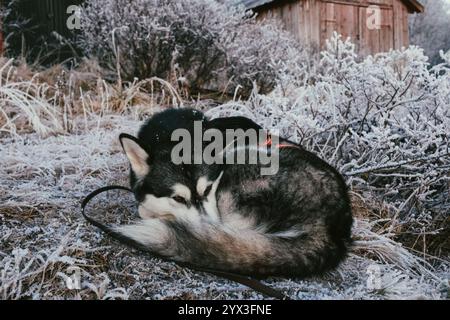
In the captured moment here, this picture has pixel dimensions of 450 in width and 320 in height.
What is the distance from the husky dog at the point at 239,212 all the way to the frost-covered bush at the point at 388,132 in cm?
51

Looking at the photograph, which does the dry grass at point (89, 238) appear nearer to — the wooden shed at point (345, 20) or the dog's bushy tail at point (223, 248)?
the dog's bushy tail at point (223, 248)

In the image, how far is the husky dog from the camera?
170 centimetres

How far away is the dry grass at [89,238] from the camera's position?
1.71 metres

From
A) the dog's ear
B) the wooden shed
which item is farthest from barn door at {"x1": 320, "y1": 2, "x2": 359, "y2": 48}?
the dog's ear

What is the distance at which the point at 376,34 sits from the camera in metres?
4.71

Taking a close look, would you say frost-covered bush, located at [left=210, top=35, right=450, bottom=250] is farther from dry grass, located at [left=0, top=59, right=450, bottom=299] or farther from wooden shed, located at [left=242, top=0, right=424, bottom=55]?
wooden shed, located at [left=242, top=0, right=424, bottom=55]

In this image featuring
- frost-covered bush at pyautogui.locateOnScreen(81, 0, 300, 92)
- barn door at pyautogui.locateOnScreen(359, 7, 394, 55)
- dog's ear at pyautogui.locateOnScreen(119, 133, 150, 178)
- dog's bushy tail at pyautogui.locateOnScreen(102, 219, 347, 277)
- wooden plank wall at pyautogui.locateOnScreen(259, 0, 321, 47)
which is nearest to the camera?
dog's bushy tail at pyautogui.locateOnScreen(102, 219, 347, 277)

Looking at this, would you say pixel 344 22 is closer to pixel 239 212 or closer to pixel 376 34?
pixel 376 34

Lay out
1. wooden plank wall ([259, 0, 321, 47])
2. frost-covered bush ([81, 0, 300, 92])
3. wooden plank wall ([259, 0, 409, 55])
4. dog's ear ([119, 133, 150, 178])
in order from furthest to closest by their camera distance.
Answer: wooden plank wall ([259, 0, 321, 47]), wooden plank wall ([259, 0, 409, 55]), frost-covered bush ([81, 0, 300, 92]), dog's ear ([119, 133, 150, 178])

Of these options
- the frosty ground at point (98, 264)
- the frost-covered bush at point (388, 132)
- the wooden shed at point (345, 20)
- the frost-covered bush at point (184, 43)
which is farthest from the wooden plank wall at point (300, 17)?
the frosty ground at point (98, 264)

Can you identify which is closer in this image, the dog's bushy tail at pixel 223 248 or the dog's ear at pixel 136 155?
the dog's bushy tail at pixel 223 248

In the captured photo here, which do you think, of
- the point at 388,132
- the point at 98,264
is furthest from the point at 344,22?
the point at 98,264

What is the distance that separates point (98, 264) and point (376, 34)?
371cm

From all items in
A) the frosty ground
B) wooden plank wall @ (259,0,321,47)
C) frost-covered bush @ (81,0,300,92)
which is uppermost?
wooden plank wall @ (259,0,321,47)
